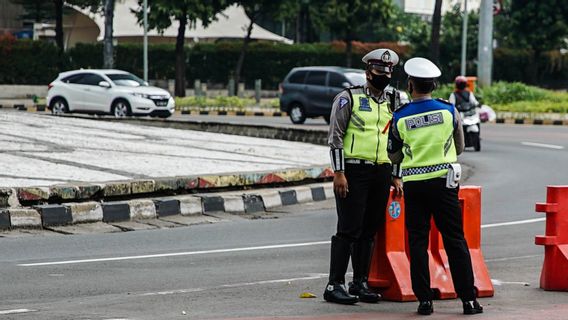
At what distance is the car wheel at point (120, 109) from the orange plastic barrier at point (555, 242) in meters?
27.0

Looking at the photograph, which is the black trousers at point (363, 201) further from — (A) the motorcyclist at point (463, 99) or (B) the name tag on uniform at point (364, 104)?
(A) the motorcyclist at point (463, 99)

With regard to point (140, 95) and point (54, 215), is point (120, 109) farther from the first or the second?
point (54, 215)

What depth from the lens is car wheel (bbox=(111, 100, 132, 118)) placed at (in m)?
36.2

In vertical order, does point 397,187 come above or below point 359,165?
below

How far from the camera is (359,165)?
908 cm

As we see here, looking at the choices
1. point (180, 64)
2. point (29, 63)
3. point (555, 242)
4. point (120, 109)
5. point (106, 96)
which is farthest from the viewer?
point (29, 63)

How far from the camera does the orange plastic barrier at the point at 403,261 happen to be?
9.26 m

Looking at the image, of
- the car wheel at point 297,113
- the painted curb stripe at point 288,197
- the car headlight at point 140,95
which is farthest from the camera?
the car wheel at point 297,113

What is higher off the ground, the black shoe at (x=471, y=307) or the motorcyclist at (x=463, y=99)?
the motorcyclist at (x=463, y=99)

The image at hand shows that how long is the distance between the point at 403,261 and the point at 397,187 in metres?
0.53

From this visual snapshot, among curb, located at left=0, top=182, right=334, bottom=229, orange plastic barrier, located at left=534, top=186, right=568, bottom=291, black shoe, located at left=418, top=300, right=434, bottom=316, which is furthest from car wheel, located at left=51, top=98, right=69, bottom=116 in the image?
black shoe, located at left=418, top=300, right=434, bottom=316

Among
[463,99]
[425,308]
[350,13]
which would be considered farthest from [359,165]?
[350,13]

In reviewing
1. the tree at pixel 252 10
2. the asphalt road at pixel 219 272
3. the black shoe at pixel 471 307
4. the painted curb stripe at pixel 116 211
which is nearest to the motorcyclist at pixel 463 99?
the asphalt road at pixel 219 272

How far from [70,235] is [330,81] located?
25.1 m
